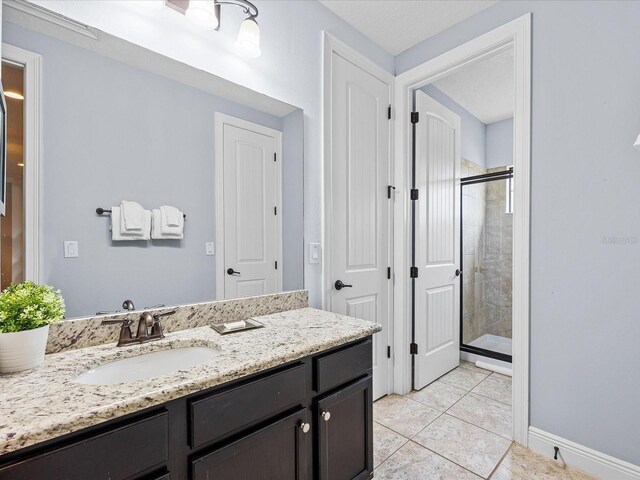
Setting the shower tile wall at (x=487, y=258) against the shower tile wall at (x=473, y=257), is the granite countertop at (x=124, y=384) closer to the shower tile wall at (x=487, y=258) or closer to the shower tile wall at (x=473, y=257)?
the shower tile wall at (x=473, y=257)

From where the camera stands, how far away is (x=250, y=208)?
1.60 m

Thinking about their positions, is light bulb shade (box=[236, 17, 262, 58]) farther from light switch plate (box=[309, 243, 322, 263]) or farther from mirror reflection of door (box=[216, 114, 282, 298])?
light switch plate (box=[309, 243, 322, 263])

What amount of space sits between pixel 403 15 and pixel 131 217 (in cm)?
205

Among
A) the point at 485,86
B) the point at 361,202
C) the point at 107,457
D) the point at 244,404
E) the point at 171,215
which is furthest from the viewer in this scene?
the point at 485,86

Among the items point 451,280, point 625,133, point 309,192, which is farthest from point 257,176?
point 451,280

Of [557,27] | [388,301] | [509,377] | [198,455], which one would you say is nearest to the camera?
[198,455]

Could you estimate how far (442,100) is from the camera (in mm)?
3025

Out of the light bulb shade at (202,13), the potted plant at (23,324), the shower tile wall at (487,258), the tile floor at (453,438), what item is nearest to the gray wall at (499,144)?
the shower tile wall at (487,258)

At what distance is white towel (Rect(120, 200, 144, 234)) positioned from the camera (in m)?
1.20

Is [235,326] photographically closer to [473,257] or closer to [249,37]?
[249,37]

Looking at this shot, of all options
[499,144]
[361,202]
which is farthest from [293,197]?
[499,144]

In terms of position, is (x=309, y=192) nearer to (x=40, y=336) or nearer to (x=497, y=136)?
(x=40, y=336)

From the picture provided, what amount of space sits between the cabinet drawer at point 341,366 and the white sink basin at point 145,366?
390 millimetres

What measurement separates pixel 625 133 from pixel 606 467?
166cm
